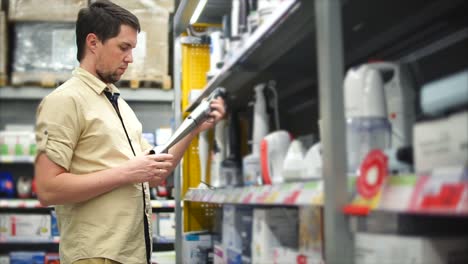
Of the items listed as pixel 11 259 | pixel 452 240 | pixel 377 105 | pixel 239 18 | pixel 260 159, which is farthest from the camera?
pixel 11 259

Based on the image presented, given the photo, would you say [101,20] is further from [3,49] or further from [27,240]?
[27,240]

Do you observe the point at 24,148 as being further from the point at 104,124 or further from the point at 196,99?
the point at 104,124

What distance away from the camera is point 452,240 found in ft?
3.05

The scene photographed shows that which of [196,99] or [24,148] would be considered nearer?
[196,99]

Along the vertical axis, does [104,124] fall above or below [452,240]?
above

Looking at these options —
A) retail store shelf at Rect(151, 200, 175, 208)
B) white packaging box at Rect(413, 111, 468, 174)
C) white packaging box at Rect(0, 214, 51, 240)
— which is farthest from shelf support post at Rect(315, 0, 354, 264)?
white packaging box at Rect(0, 214, 51, 240)

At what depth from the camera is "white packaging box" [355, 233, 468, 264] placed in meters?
0.90

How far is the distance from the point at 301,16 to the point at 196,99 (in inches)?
49.4

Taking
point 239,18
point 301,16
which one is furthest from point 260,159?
point 239,18

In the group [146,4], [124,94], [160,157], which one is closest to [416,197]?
[160,157]

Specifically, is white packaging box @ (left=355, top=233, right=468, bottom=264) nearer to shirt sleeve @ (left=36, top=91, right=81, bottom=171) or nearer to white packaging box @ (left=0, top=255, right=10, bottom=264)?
shirt sleeve @ (left=36, top=91, right=81, bottom=171)

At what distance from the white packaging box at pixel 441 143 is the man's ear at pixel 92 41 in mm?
1284

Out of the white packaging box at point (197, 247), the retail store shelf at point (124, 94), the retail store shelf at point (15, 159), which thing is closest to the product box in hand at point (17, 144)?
the retail store shelf at point (15, 159)

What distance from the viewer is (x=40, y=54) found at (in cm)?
455
